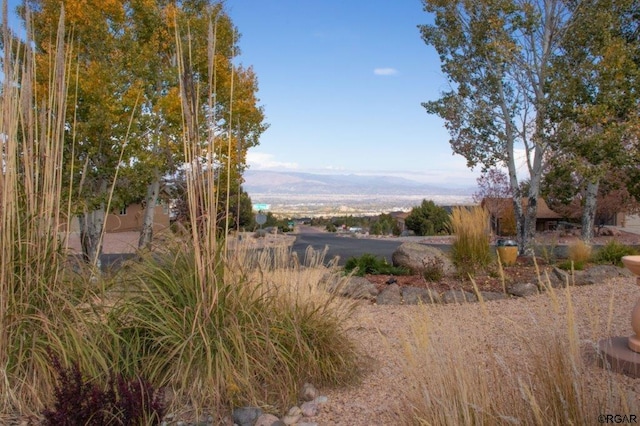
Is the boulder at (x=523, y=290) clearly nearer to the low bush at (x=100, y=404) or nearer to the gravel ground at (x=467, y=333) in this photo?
the gravel ground at (x=467, y=333)

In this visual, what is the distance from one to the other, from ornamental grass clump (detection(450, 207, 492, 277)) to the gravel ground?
1.71 m

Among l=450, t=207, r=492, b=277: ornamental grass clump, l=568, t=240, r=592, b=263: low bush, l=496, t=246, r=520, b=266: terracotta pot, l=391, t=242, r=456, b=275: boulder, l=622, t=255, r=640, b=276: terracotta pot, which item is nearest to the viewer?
l=622, t=255, r=640, b=276: terracotta pot

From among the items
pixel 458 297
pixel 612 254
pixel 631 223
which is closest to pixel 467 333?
pixel 458 297

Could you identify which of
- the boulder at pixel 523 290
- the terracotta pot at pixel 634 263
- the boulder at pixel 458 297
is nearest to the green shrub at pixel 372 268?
the boulder at pixel 458 297

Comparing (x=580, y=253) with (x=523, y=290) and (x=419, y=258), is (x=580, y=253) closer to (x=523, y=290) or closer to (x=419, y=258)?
(x=419, y=258)

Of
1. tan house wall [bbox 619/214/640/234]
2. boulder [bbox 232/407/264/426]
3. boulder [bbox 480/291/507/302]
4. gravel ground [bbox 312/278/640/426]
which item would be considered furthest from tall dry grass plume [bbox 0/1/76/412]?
tan house wall [bbox 619/214/640/234]

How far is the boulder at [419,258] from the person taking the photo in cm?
1001

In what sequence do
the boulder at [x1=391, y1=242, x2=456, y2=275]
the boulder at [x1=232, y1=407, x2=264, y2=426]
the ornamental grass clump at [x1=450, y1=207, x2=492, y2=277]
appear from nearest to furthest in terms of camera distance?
the boulder at [x1=232, y1=407, x2=264, y2=426] → the ornamental grass clump at [x1=450, y1=207, x2=492, y2=277] → the boulder at [x1=391, y1=242, x2=456, y2=275]

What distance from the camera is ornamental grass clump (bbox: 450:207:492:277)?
9805 mm

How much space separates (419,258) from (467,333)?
4.86 meters

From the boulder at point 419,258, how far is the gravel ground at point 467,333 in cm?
214

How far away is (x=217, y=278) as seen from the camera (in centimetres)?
416

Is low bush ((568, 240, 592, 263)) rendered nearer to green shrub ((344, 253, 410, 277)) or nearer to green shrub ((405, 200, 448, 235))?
green shrub ((344, 253, 410, 277))

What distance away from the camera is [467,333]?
544 cm
